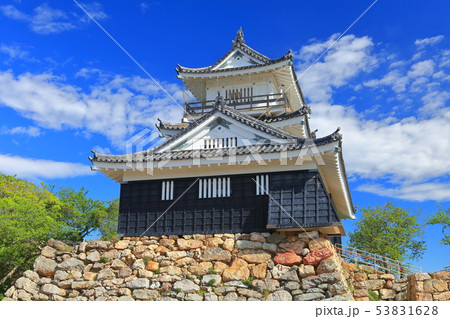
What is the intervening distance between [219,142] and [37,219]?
35.5 ft

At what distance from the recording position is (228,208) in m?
16.1

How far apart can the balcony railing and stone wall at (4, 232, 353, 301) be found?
30.5ft

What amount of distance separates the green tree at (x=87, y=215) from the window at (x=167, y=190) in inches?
583

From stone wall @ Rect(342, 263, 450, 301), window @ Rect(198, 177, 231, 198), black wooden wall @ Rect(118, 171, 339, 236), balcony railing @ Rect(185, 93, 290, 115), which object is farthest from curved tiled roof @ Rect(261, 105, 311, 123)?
stone wall @ Rect(342, 263, 450, 301)

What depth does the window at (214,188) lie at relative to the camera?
1634 cm

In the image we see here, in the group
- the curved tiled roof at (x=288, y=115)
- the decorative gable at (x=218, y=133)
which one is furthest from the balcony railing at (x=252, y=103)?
the decorative gable at (x=218, y=133)

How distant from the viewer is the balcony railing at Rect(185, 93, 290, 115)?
75.9 feet

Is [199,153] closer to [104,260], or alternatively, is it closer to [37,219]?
[104,260]

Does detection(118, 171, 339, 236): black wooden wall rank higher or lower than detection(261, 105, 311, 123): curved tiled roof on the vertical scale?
lower

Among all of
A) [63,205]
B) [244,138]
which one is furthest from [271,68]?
[63,205]

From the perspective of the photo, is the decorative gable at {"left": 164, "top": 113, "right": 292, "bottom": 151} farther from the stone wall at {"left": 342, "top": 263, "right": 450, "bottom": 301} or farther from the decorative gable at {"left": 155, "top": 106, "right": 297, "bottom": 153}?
the stone wall at {"left": 342, "top": 263, "right": 450, "bottom": 301}

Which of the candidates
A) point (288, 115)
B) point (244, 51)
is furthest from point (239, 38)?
point (288, 115)

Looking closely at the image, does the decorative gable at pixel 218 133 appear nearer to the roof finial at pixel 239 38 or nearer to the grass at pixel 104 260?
the grass at pixel 104 260
